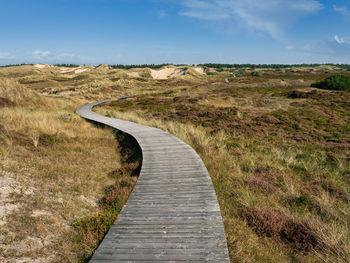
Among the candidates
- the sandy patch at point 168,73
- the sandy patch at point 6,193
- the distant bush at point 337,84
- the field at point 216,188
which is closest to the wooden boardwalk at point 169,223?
the field at point 216,188

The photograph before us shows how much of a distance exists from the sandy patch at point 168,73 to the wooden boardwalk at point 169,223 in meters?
99.2

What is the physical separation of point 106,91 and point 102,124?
117 ft

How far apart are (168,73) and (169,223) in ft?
359

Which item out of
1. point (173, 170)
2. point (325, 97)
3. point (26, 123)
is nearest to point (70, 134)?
point (26, 123)

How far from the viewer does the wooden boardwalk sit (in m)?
3.40

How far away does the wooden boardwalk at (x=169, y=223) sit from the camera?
3398 millimetres

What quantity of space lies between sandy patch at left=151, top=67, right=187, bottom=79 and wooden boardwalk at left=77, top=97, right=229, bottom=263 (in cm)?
9916

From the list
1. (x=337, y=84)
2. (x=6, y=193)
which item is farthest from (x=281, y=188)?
(x=337, y=84)

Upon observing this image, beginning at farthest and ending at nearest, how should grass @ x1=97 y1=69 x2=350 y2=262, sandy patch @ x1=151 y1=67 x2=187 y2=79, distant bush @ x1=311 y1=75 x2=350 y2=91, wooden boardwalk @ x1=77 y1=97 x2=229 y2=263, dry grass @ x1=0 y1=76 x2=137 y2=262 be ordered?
1. sandy patch @ x1=151 y1=67 x2=187 y2=79
2. distant bush @ x1=311 y1=75 x2=350 y2=91
3. dry grass @ x1=0 y1=76 x2=137 y2=262
4. grass @ x1=97 y1=69 x2=350 y2=262
5. wooden boardwalk @ x1=77 y1=97 x2=229 y2=263

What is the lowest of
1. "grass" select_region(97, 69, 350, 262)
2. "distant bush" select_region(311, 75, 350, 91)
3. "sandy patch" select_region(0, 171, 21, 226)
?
"grass" select_region(97, 69, 350, 262)

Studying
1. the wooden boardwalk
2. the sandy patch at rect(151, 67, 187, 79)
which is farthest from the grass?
the sandy patch at rect(151, 67, 187, 79)

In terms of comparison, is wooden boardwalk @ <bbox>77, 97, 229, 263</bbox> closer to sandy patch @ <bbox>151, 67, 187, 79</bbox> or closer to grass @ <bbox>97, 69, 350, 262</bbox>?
grass @ <bbox>97, 69, 350, 262</bbox>

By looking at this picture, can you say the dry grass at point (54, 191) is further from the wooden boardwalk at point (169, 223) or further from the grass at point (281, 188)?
the grass at point (281, 188)

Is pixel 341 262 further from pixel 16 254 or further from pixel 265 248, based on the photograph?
pixel 16 254
